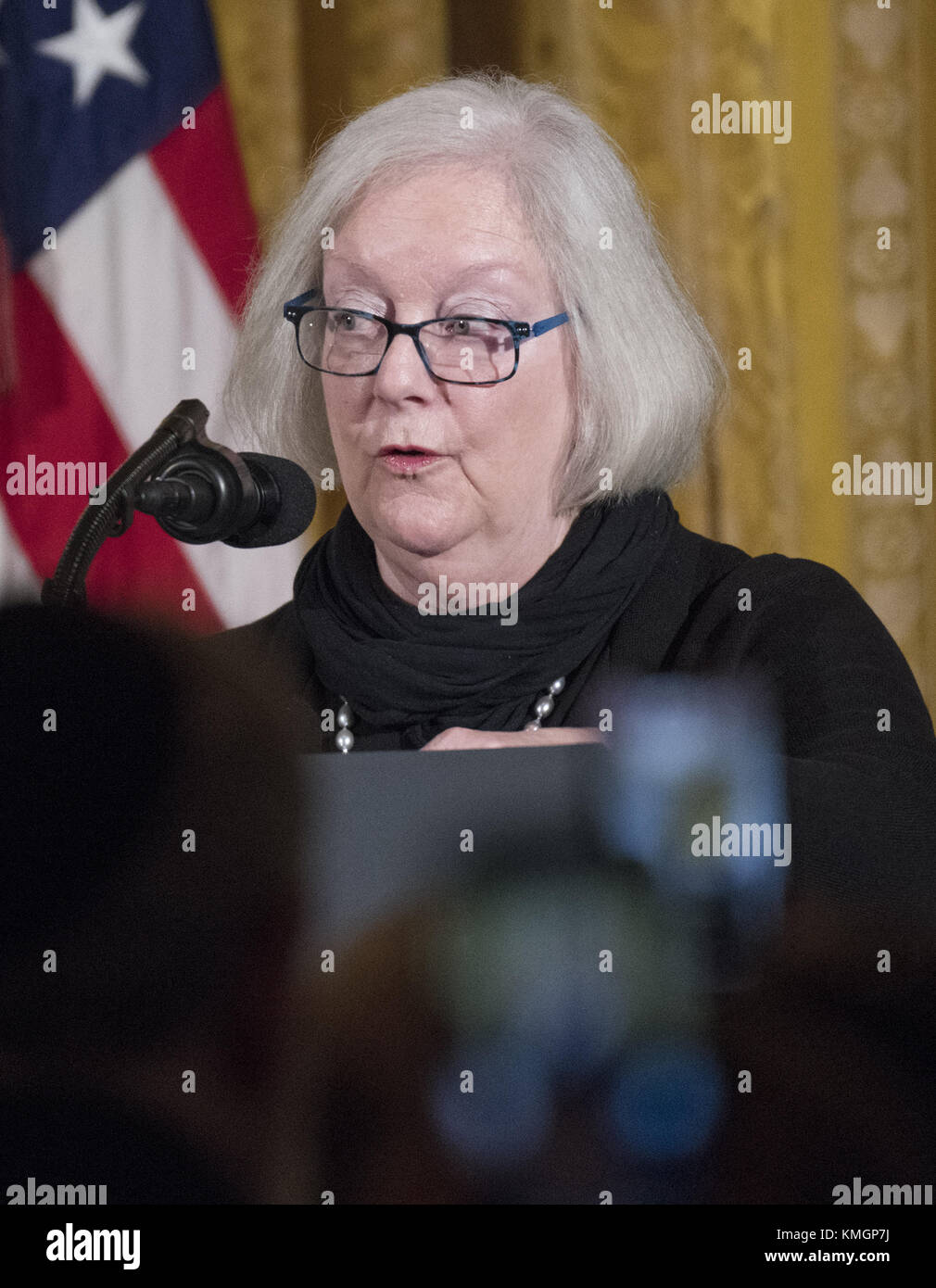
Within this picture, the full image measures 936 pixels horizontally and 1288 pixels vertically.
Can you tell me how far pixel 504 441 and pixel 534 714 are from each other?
0.70ft

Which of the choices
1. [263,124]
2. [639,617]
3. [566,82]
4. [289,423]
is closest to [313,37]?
[263,124]

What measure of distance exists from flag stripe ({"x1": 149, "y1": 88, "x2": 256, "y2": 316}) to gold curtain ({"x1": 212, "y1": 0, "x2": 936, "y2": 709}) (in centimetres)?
16

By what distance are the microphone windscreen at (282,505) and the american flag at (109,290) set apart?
798 millimetres

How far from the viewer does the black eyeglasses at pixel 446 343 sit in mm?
946

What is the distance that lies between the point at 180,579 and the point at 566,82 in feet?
2.42

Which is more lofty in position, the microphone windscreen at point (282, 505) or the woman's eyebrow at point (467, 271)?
the woman's eyebrow at point (467, 271)

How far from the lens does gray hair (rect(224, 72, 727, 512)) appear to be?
98cm

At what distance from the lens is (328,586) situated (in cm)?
108

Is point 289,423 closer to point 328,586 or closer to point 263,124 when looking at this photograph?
point 328,586
